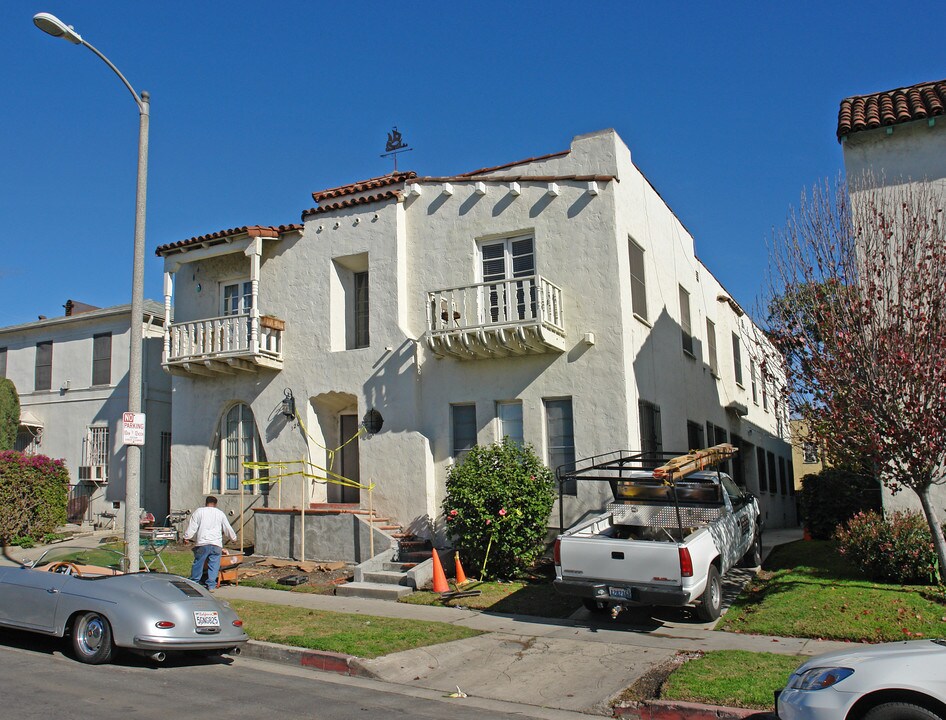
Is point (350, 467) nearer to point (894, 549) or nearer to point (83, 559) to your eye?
point (83, 559)

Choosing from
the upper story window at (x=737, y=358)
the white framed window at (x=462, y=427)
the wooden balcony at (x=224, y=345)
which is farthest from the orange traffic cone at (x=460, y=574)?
the upper story window at (x=737, y=358)

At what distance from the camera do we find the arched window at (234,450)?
63.7 ft

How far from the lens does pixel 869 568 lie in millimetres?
11969

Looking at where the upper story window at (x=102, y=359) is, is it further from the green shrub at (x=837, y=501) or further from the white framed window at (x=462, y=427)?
the green shrub at (x=837, y=501)

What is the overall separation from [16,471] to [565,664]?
49.6 feet

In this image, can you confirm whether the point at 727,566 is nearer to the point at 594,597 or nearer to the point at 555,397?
the point at 594,597

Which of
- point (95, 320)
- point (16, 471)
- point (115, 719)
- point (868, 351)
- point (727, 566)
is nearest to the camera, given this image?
point (115, 719)

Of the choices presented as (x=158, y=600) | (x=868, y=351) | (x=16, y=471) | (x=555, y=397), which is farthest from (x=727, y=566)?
(x=16, y=471)

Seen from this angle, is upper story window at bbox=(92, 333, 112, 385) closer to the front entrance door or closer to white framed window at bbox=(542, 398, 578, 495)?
the front entrance door

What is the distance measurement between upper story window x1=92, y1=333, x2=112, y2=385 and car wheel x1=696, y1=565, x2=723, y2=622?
18.1 meters

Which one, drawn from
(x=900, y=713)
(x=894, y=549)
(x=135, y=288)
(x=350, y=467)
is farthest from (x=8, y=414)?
(x=900, y=713)

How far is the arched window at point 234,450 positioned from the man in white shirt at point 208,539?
230 inches

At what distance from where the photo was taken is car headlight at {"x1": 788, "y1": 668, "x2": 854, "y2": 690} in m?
5.83

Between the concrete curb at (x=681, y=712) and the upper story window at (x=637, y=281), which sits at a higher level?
the upper story window at (x=637, y=281)
